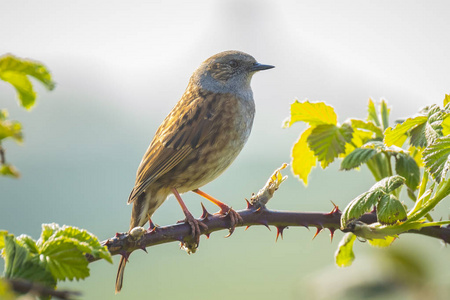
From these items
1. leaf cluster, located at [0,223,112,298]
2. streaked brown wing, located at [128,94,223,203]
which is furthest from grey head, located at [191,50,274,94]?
leaf cluster, located at [0,223,112,298]

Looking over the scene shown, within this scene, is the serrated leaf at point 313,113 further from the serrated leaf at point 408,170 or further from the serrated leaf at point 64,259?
the serrated leaf at point 64,259

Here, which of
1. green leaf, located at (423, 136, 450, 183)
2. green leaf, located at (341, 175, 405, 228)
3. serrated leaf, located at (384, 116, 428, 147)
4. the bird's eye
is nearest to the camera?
green leaf, located at (423, 136, 450, 183)

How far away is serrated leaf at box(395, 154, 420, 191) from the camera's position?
2.62m

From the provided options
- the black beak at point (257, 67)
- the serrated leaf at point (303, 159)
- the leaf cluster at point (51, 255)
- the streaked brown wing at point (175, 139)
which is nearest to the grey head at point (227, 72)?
the black beak at point (257, 67)

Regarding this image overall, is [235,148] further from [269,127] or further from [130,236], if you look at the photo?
[269,127]

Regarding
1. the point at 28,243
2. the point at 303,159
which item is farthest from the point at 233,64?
the point at 28,243

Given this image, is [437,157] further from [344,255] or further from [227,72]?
[227,72]

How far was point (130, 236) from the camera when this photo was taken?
2111mm

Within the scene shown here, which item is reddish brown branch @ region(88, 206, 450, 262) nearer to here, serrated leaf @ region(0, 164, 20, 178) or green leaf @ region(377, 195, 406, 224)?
green leaf @ region(377, 195, 406, 224)

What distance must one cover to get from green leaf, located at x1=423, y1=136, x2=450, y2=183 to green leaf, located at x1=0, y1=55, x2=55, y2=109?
4.69 feet

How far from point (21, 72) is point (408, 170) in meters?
1.89

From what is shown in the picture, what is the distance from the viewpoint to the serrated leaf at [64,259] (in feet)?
5.14

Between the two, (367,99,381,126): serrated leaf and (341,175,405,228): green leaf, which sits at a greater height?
(367,99,381,126): serrated leaf

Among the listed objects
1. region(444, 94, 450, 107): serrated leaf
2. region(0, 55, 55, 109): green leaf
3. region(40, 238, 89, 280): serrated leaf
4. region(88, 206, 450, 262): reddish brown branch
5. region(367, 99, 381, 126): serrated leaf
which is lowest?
region(88, 206, 450, 262): reddish brown branch
